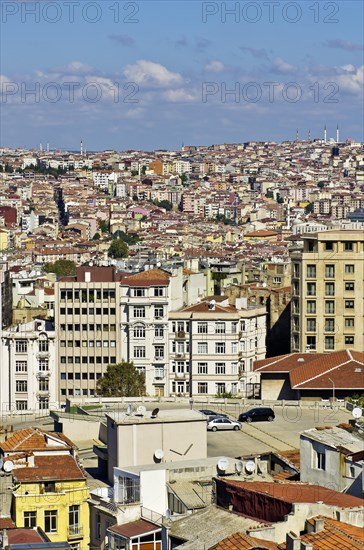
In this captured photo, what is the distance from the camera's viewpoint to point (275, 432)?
Answer: 27.6m

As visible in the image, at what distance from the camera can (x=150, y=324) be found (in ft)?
151

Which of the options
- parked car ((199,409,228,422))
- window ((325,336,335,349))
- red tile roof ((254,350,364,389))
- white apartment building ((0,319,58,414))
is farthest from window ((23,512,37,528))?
window ((325,336,335,349))

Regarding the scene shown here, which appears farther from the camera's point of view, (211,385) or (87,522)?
(211,385)

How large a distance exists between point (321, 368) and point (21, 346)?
9215 mm

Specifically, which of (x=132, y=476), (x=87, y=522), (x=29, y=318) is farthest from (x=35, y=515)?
(x=29, y=318)

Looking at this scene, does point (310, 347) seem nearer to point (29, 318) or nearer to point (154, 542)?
point (29, 318)

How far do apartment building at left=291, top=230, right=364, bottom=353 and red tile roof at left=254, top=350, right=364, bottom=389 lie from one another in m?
3.74

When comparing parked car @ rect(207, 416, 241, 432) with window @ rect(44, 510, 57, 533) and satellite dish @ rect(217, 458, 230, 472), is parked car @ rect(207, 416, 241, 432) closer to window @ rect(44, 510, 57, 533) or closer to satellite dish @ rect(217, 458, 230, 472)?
window @ rect(44, 510, 57, 533)

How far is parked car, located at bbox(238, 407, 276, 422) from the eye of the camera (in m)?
29.3

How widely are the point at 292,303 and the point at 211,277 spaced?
1270cm

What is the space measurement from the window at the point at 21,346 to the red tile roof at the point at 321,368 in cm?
657

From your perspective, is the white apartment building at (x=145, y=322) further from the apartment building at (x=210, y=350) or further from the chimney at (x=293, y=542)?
the chimney at (x=293, y=542)

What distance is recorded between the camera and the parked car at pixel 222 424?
1070 inches

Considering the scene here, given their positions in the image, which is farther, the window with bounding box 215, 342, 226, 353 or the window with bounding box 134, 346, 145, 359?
the window with bounding box 134, 346, 145, 359
